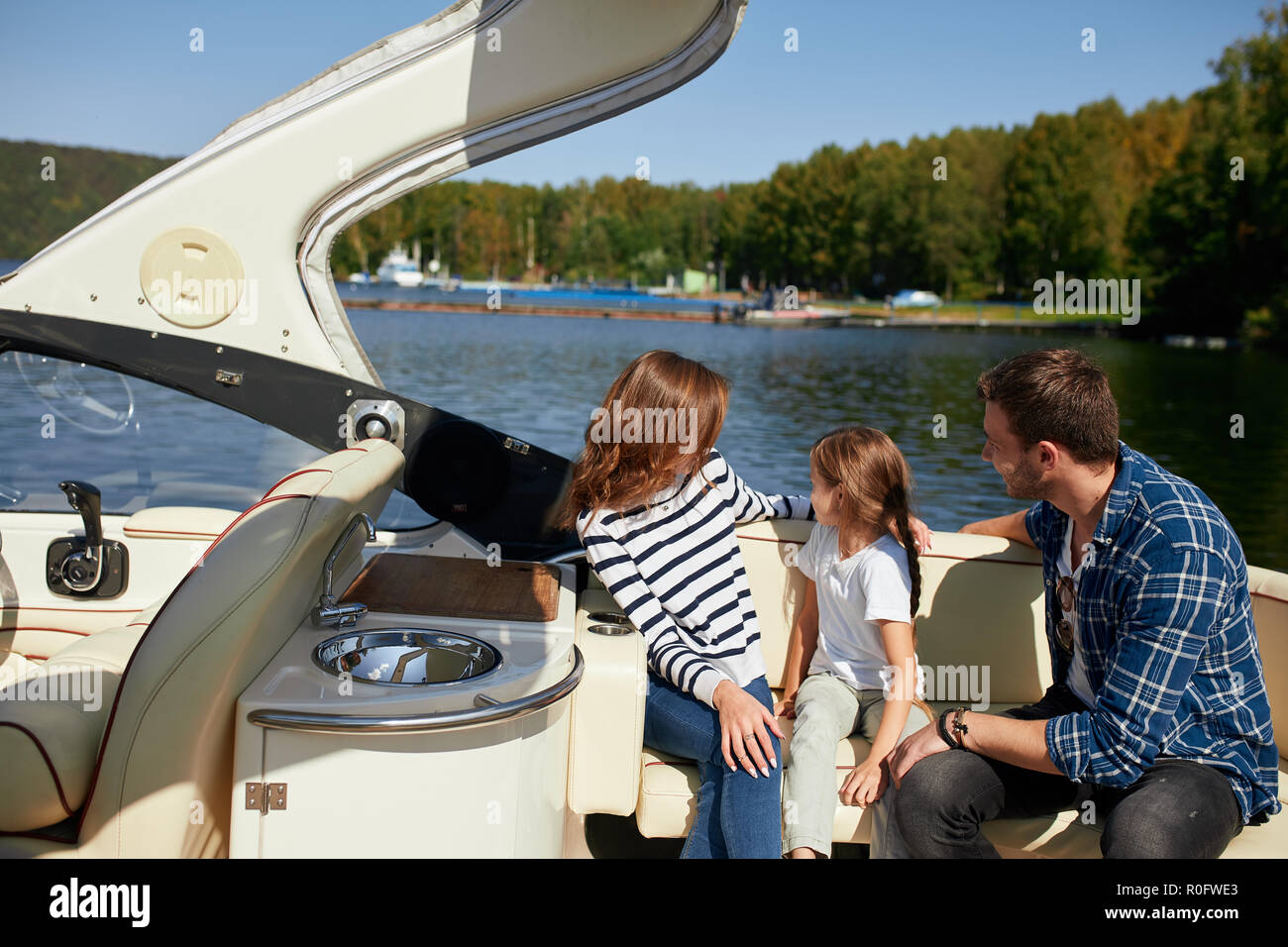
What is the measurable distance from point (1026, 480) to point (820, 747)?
2.47ft

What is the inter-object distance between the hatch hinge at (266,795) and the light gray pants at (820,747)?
3.53ft

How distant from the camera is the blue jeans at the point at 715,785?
7.09ft

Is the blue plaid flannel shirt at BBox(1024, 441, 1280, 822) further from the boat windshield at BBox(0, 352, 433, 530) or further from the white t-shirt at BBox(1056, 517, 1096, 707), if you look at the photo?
the boat windshield at BBox(0, 352, 433, 530)

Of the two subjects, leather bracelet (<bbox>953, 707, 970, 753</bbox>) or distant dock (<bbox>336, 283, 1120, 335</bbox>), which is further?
distant dock (<bbox>336, 283, 1120, 335</bbox>)

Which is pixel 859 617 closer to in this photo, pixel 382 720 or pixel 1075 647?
pixel 1075 647

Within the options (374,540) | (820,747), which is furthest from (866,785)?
(374,540)

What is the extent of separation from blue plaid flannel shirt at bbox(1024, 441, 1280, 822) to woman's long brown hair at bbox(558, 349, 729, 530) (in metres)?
0.92

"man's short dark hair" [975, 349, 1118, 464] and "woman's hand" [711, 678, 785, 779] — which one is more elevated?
"man's short dark hair" [975, 349, 1118, 464]

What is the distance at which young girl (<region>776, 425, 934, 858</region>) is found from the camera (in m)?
2.34

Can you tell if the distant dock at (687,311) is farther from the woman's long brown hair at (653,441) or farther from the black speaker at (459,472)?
the woman's long brown hair at (653,441)

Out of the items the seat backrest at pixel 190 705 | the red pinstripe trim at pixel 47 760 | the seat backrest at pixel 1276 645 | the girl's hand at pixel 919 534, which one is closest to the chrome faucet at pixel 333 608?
the seat backrest at pixel 190 705

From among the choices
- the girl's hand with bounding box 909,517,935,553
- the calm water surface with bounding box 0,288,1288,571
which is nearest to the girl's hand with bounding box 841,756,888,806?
the girl's hand with bounding box 909,517,935,553

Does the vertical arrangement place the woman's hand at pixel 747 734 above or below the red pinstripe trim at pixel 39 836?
above
